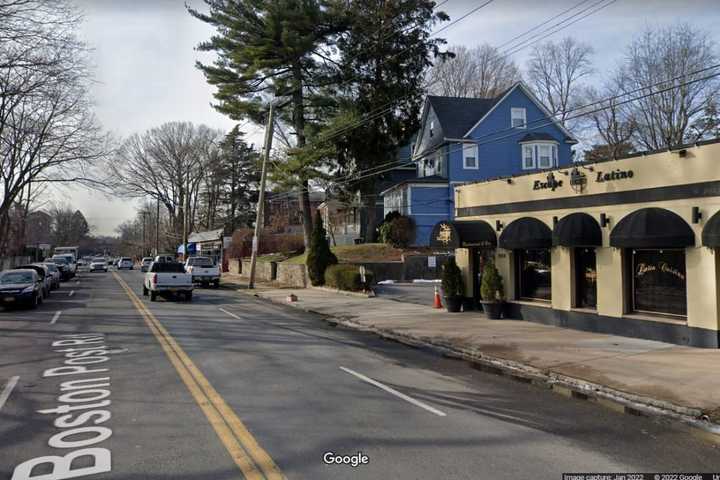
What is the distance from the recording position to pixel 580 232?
45.7ft

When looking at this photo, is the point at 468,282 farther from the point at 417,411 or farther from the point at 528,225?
the point at 417,411

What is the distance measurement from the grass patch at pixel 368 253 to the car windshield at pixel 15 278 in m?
15.8

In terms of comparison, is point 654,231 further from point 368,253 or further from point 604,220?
point 368,253

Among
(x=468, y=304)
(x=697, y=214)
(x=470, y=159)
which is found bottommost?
(x=468, y=304)

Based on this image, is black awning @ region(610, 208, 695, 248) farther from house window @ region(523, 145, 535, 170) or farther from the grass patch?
house window @ region(523, 145, 535, 170)

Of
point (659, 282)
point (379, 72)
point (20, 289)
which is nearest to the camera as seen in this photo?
point (659, 282)

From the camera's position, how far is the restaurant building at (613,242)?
38.3ft

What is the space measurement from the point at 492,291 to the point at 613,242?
4.51m

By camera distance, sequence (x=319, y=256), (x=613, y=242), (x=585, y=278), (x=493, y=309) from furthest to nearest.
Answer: (x=319, y=256)
(x=493, y=309)
(x=585, y=278)
(x=613, y=242)

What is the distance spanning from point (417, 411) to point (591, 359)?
5140 mm

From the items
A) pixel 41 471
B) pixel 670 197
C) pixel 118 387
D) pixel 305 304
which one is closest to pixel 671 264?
pixel 670 197

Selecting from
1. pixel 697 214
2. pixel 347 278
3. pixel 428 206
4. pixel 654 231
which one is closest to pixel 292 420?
pixel 654 231

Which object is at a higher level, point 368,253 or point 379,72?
point 379,72

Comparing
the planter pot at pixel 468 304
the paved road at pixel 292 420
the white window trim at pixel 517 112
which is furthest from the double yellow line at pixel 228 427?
the white window trim at pixel 517 112
